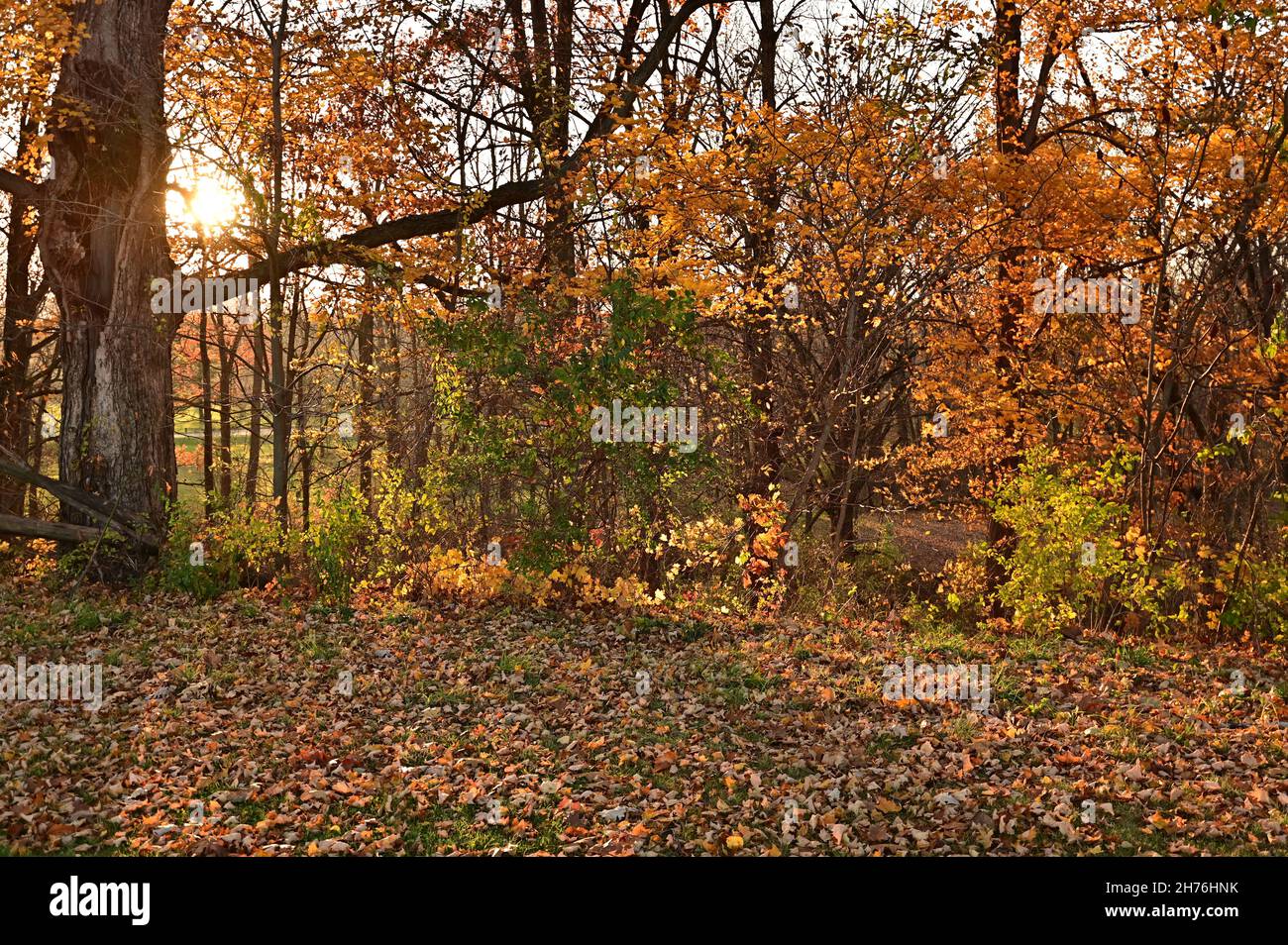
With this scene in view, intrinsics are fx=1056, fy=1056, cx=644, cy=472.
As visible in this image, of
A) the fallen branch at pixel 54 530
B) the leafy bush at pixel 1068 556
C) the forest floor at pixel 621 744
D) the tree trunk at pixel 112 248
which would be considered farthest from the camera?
the tree trunk at pixel 112 248

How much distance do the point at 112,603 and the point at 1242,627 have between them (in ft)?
Answer: 39.0

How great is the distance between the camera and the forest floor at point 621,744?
→ 5621 mm

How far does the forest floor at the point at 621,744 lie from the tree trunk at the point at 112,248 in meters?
2.79

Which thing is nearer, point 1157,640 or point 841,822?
point 841,822

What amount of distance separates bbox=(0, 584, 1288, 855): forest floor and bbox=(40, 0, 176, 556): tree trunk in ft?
9.16

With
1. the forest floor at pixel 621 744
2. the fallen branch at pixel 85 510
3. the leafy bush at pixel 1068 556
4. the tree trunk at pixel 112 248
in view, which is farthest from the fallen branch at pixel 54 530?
the leafy bush at pixel 1068 556

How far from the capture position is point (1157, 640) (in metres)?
10.2

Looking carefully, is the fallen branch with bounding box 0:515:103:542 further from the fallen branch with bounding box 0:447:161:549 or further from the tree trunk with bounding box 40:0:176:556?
the tree trunk with bounding box 40:0:176:556

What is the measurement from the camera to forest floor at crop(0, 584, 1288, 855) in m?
5.62

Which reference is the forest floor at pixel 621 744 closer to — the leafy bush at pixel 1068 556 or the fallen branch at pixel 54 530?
the leafy bush at pixel 1068 556

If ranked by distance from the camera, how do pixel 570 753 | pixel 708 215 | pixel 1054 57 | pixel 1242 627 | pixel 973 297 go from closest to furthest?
pixel 570 753 → pixel 1242 627 → pixel 708 215 → pixel 1054 57 → pixel 973 297

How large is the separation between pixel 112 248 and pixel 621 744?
9337 mm
